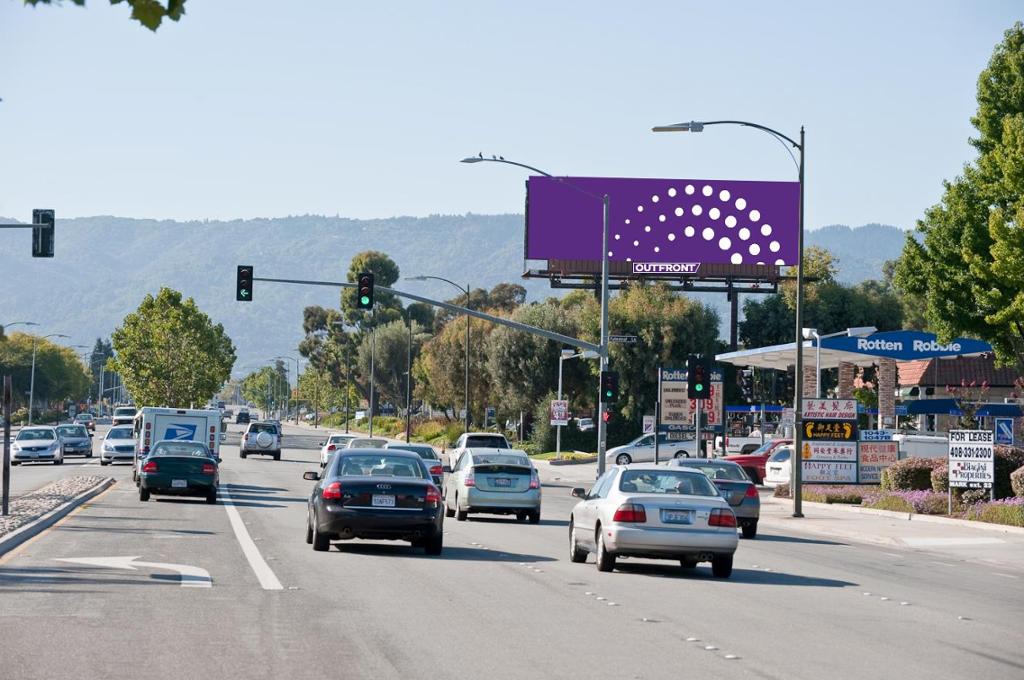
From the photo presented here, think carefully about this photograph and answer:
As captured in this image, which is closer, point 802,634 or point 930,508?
point 802,634

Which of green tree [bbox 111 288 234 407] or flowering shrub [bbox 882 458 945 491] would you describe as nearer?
flowering shrub [bbox 882 458 945 491]

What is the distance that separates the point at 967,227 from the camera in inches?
1667

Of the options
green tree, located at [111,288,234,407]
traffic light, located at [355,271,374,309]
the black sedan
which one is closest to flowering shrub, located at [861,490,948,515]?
traffic light, located at [355,271,374,309]

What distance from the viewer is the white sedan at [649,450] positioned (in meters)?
62.8

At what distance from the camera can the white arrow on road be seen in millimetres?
17109

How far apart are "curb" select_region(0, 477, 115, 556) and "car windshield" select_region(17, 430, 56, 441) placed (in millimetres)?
24218

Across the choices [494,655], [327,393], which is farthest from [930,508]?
[327,393]

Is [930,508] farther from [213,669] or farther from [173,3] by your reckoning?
[173,3]

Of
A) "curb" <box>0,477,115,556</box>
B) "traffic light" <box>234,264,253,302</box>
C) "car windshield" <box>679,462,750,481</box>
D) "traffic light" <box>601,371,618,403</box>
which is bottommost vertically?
"curb" <box>0,477,115,556</box>

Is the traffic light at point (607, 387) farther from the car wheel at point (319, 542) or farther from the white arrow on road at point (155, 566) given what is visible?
the white arrow on road at point (155, 566)

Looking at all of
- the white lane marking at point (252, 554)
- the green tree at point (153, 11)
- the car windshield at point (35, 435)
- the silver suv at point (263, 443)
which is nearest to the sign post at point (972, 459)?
the white lane marking at point (252, 554)

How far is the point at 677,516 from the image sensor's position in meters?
19.2

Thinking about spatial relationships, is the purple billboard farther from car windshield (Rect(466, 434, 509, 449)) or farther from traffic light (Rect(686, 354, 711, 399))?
traffic light (Rect(686, 354, 711, 399))

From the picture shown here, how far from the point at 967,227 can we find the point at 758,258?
134 feet
